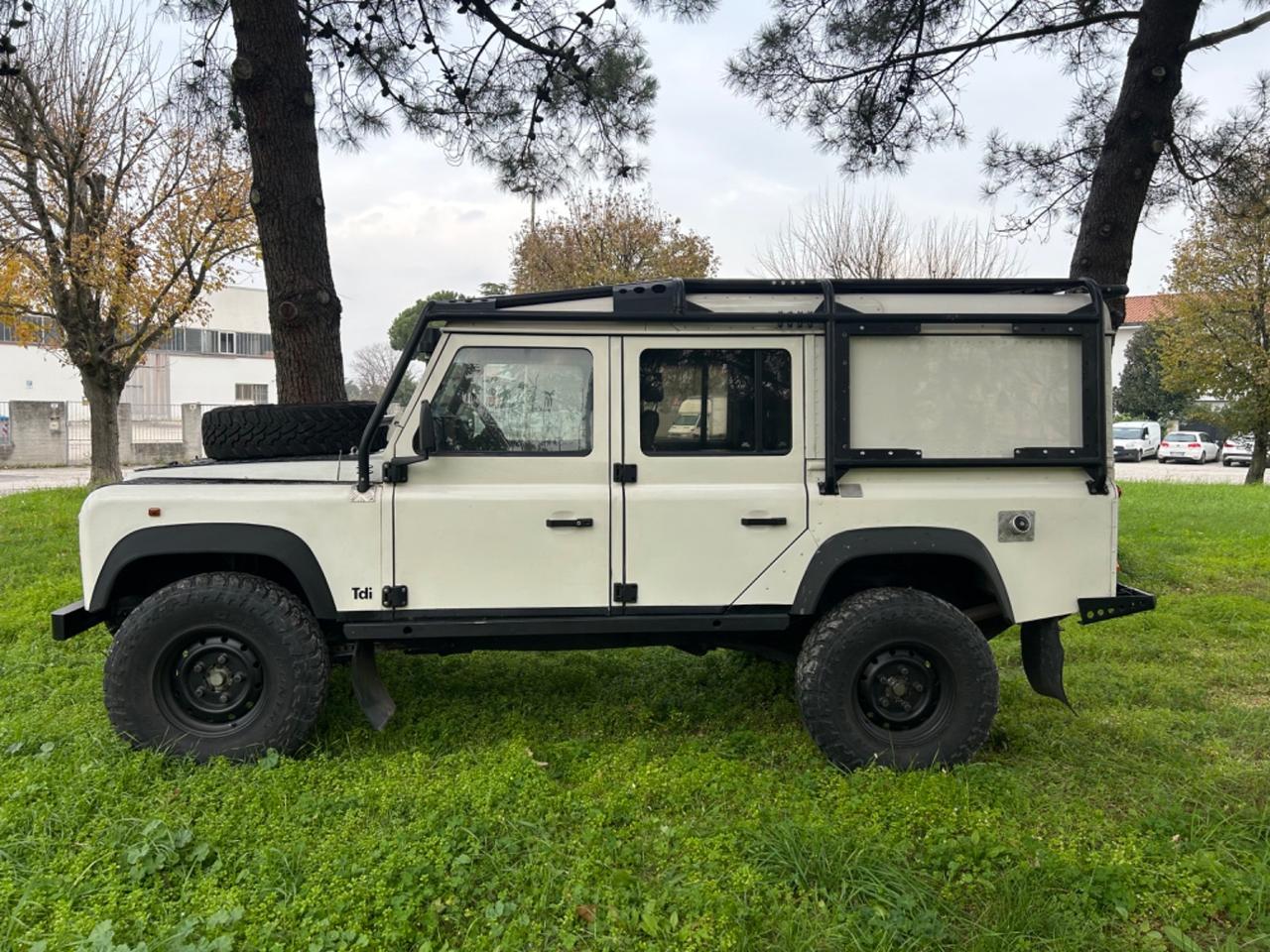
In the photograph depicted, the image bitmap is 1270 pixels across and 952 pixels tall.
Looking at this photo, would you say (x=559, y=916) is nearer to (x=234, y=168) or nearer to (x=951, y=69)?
(x=951, y=69)

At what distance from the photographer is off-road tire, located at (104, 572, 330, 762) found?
3.64 metres

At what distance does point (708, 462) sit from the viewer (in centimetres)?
379

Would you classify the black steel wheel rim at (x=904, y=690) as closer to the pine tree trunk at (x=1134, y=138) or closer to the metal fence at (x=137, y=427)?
the pine tree trunk at (x=1134, y=138)

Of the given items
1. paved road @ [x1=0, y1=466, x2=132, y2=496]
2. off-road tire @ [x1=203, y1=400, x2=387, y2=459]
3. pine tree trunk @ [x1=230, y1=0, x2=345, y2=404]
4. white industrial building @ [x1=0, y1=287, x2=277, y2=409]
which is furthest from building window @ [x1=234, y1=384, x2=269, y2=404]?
off-road tire @ [x1=203, y1=400, x2=387, y2=459]

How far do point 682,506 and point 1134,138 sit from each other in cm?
557

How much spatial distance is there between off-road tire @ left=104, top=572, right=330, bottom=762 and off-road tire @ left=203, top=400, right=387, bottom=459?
0.67 m

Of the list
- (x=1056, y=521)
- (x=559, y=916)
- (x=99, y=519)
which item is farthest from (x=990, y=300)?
(x=99, y=519)

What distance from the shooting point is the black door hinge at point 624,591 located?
3.78 m

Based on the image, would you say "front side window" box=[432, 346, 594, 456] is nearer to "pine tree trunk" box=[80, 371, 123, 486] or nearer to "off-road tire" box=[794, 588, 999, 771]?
"off-road tire" box=[794, 588, 999, 771]

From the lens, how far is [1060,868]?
2.92 meters

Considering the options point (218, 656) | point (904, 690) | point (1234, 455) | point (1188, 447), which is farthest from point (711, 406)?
point (1188, 447)

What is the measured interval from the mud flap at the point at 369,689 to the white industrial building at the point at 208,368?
1477 inches

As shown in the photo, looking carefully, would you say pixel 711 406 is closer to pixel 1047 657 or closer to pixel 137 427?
pixel 1047 657

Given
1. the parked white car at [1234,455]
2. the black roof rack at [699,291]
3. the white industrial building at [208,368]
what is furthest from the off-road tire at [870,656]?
the white industrial building at [208,368]
